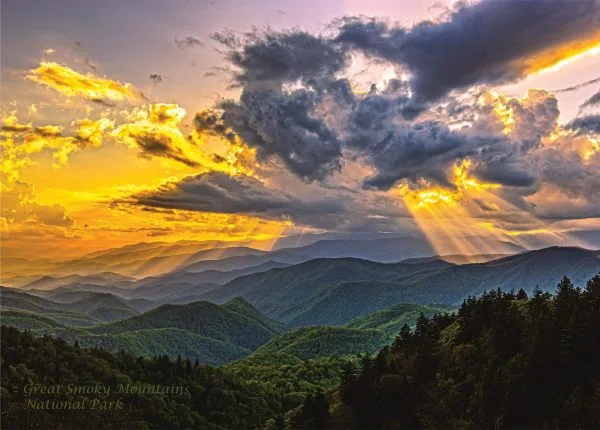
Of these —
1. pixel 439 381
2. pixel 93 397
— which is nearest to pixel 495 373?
pixel 439 381

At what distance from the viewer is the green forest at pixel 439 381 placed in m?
86.2

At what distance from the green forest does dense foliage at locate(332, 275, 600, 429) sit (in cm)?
23

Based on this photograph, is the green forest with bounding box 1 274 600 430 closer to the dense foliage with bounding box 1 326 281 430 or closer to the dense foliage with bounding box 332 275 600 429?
the dense foliage with bounding box 332 275 600 429

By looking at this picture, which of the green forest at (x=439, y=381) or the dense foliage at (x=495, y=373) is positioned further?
the green forest at (x=439, y=381)

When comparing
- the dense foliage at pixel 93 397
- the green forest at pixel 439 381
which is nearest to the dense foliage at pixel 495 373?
the green forest at pixel 439 381

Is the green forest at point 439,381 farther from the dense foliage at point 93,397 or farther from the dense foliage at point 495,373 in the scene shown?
the dense foliage at point 93,397

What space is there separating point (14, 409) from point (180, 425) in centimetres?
5840

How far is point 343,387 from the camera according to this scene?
137m

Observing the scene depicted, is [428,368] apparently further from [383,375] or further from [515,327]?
[515,327]

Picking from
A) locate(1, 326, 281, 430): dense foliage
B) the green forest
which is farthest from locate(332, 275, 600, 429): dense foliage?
locate(1, 326, 281, 430): dense foliage

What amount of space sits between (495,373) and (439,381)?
16124 millimetres

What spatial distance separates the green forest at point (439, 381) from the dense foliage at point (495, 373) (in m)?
0.23

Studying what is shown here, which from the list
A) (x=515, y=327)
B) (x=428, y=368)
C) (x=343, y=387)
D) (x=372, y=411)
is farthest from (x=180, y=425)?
(x=515, y=327)

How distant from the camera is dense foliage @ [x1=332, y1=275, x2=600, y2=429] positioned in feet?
277
